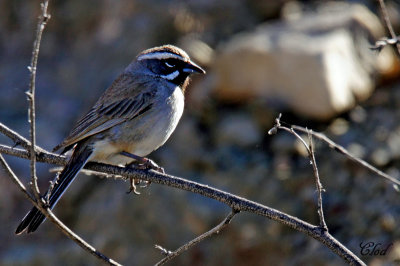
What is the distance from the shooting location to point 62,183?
549 cm

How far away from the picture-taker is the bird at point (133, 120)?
232 inches

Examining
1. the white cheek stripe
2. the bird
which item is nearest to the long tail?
the bird

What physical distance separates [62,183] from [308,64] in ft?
17.8

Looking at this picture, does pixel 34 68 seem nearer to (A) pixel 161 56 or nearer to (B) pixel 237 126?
(A) pixel 161 56

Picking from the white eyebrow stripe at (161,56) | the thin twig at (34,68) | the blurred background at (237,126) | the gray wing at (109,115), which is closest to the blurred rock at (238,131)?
the blurred background at (237,126)

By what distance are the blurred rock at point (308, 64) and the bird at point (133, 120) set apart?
3836 millimetres

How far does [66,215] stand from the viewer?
10.5m

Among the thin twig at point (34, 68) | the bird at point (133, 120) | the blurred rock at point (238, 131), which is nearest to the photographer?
the thin twig at point (34, 68)

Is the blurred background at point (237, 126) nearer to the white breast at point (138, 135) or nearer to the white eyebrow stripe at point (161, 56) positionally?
the white eyebrow stripe at point (161, 56)

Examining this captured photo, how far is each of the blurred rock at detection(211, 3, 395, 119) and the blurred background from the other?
0.02 meters

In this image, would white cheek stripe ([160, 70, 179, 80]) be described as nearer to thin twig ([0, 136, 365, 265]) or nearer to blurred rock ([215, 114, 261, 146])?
thin twig ([0, 136, 365, 265])

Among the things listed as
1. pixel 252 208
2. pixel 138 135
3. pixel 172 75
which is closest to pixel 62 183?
pixel 138 135

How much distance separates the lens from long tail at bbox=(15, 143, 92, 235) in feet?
16.8

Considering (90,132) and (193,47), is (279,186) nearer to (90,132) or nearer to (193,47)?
(193,47)
